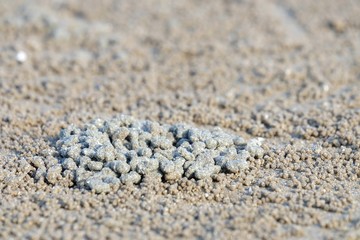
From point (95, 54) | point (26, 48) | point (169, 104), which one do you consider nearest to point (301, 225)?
point (169, 104)

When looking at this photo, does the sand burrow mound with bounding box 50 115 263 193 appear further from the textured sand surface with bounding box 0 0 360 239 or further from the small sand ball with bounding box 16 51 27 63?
the small sand ball with bounding box 16 51 27 63

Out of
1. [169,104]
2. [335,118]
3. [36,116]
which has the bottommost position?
[36,116]

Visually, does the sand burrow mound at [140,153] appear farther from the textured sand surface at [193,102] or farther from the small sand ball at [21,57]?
the small sand ball at [21,57]

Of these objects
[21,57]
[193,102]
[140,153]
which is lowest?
[21,57]

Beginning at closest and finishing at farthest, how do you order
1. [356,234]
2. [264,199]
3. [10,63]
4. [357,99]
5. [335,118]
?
1. [356,234]
2. [264,199]
3. [335,118]
4. [357,99]
5. [10,63]

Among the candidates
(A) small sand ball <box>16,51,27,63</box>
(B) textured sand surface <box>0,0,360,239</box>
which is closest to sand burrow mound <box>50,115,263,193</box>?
(B) textured sand surface <box>0,0,360,239</box>

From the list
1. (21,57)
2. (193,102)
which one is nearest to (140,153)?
(193,102)

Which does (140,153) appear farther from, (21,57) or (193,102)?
(21,57)

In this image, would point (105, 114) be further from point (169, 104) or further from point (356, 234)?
point (356, 234)
